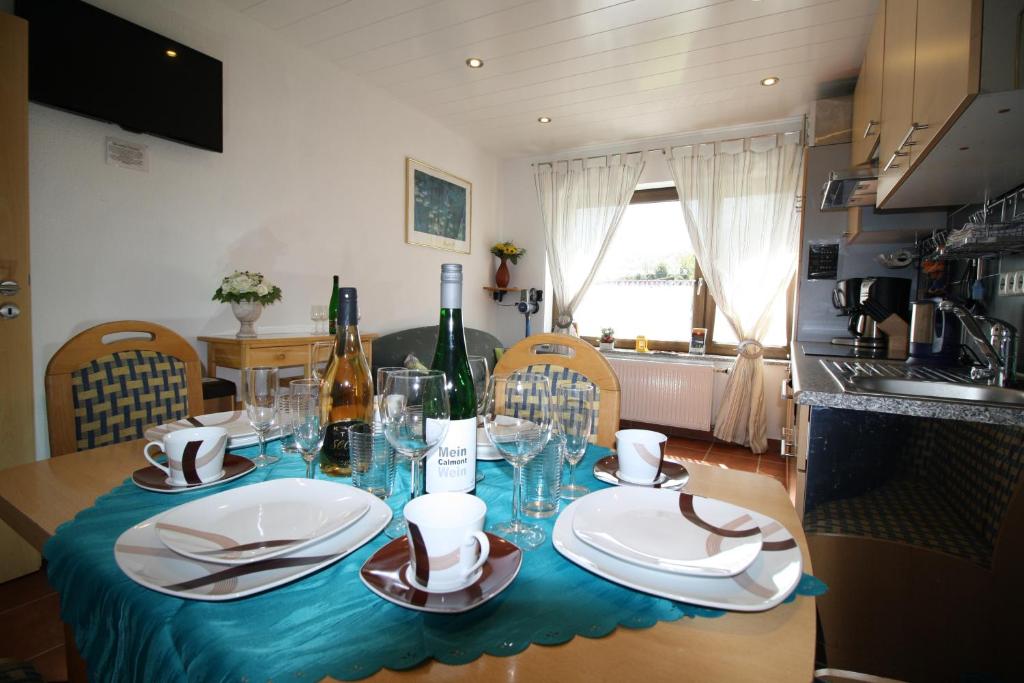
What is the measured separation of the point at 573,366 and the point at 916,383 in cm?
120

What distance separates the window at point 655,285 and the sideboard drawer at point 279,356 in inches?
112

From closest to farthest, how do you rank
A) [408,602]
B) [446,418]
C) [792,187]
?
[408,602] < [446,418] < [792,187]

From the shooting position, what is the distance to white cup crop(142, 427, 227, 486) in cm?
79

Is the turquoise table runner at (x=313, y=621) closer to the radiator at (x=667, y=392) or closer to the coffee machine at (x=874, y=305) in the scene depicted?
the coffee machine at (x=874, y=305)

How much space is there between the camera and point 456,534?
0.49 m

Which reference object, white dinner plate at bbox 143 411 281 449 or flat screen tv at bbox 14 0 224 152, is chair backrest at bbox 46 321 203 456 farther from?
flat screen tv at bbox 14 0 224 152

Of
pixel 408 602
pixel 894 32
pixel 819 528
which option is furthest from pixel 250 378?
pixel 894 32

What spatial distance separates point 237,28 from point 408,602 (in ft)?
10.2

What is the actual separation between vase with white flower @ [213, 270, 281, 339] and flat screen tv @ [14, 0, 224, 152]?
0.68 meters

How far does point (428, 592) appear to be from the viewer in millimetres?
500

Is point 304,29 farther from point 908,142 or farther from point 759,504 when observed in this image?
point 759,504

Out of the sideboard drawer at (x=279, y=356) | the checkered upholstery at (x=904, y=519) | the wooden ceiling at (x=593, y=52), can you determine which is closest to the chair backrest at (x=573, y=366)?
the checkered upholstery at (x=904, y=519)

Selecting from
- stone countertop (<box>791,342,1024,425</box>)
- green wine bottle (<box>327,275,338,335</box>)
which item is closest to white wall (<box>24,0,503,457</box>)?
green wine bottle (<box>327,275,338,335</box>)

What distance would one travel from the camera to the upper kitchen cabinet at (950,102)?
0.90m
